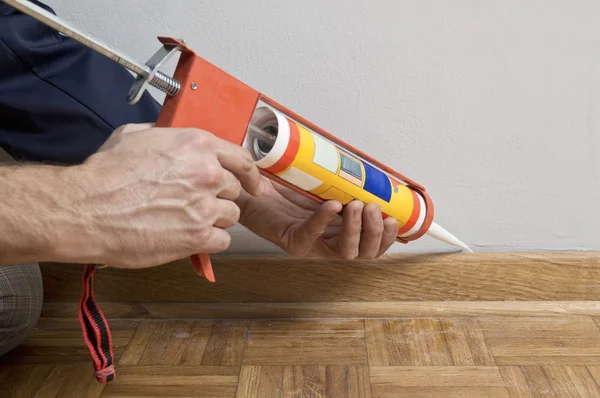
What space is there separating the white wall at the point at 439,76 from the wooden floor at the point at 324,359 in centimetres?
17

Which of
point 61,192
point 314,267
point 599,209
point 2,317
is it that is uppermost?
point 599,209

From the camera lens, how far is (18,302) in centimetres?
85

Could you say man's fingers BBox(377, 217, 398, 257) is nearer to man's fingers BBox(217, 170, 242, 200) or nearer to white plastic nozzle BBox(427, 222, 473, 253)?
white plastic nozzle BBox(427, 222, 473, 253)

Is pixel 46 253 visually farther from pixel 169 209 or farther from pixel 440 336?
pixel 440 336

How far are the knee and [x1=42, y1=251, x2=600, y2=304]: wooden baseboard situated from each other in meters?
0.07

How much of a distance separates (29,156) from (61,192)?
0.28 metres

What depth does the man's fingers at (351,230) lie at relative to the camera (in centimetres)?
71

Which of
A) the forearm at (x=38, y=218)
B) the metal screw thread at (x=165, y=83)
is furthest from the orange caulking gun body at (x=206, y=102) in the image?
the forearm at (x=38, y=218)

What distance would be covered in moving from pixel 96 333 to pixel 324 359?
0.94 feet

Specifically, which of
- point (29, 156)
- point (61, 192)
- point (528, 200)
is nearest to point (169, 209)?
point (61, 192)

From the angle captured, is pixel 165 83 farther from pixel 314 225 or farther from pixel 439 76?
pixel 439 76

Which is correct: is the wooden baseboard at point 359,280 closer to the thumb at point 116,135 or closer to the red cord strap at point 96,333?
the red cord strap at point 96,333

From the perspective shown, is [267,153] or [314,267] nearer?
[267,153]

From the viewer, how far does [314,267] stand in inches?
36.1
